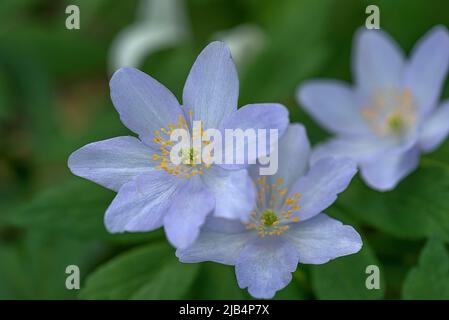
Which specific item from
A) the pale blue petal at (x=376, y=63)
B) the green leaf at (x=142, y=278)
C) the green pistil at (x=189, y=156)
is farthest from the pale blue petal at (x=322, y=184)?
the pale blue petal at (x=376, y=63)

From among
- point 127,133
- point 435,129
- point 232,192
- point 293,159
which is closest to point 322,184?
point 293,159

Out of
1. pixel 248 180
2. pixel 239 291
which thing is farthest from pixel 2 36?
pixel 248 180

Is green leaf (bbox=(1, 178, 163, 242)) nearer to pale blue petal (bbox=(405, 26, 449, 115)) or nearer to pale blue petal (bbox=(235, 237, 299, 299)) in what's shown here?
pale blue petal (bbox=(235, 237, 299, 299))

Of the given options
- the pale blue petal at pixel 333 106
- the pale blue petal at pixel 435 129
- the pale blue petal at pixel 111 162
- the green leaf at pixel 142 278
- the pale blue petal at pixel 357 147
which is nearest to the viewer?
the pale blue petal at pixel 111 162

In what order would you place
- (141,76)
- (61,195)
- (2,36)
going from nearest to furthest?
1. (141,76)
2. (61,195)
3. (2,36)

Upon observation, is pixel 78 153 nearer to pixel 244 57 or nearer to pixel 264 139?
pixel 264 139

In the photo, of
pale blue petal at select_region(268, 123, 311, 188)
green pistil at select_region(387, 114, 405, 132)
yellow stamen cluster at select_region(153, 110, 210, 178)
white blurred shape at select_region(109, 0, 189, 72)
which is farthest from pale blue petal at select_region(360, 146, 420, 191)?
white blurred shape at select_region(109, 0, 189, 72)

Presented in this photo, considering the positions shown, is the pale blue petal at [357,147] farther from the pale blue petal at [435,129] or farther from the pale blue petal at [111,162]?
the pale blue petal at [111,162]
